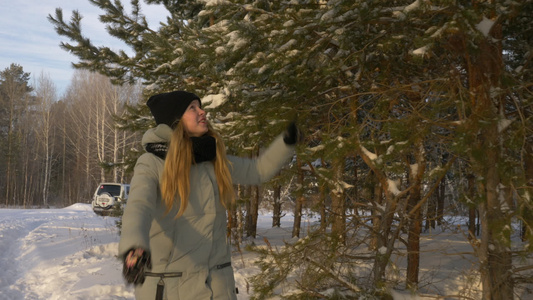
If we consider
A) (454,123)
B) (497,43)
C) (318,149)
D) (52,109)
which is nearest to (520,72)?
(497,43)

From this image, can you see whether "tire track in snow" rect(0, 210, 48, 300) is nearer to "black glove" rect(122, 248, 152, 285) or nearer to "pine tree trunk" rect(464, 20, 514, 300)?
"black glove" rect(122, 248, 152, 285)

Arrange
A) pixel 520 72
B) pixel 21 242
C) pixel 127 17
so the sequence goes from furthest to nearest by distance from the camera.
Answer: pixel 21 242 < pixel 127 17 < pixel 520 72

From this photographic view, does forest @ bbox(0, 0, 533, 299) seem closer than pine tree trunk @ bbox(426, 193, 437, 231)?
Yes

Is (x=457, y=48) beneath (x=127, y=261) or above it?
above

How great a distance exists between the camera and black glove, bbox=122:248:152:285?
1.77 meters

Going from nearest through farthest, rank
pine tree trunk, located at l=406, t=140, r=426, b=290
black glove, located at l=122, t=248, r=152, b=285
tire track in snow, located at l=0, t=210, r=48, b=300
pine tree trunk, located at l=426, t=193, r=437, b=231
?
black glove, located at l=122, t=248, r=152, b=285 < pine tree trunk, located at l=426, t=193, r=437, b=231 < pine tree trunk, located at l=406, t=140, r=426, b=290 < tire track in snow, located at l=0, t=210, r=48, b=300

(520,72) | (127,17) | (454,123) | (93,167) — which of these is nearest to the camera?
(454,123)

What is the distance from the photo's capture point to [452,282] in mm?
8336

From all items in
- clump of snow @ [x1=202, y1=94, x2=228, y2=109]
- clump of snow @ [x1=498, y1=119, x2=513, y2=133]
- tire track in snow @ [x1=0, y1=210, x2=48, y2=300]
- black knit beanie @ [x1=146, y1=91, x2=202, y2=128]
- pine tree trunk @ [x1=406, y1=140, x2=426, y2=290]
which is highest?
clump of snow @ [x1=202, y1=94, x2=228, y2=109]

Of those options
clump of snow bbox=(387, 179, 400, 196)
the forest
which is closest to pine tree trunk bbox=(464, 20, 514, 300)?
the forest

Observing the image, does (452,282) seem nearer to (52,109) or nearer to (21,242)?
(21,242)

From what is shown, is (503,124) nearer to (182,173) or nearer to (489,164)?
(489,164)

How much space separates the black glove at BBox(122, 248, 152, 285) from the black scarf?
0.67m

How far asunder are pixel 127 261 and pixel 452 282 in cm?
789
